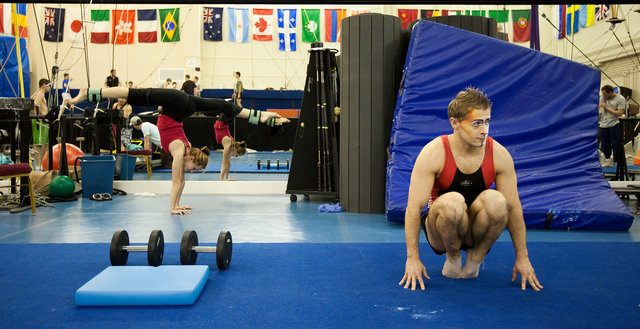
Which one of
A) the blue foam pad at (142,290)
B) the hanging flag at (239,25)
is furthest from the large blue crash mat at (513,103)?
the hanging flag at (239,25)

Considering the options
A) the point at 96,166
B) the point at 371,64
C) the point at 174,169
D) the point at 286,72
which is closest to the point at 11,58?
the point at 286,72

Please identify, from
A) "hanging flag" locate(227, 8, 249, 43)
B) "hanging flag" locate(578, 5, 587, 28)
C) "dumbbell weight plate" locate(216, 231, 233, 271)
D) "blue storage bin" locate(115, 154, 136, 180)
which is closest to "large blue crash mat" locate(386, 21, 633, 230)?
"dumbbell weight plate" locate(216, 231, 233, 271)

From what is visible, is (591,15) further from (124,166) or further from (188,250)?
(188,250)

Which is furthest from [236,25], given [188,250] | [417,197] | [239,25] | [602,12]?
[417,197]

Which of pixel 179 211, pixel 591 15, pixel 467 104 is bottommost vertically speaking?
pixel 179 211

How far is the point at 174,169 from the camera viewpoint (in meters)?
5.56

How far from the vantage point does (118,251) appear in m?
3.10

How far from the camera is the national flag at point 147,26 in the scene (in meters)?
17.1

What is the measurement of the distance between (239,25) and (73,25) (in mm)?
4795

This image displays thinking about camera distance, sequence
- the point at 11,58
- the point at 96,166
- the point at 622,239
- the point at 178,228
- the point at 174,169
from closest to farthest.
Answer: the point at 622,239 → the point at 178,228 → the point at 174,169 → the point at 96,166 → the point at 11,58

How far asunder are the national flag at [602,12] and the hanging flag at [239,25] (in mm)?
9538

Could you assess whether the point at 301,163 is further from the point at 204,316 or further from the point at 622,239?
the point at 204,316

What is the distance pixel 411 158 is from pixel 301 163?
5.59 ft

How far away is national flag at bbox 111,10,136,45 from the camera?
16984 mm
